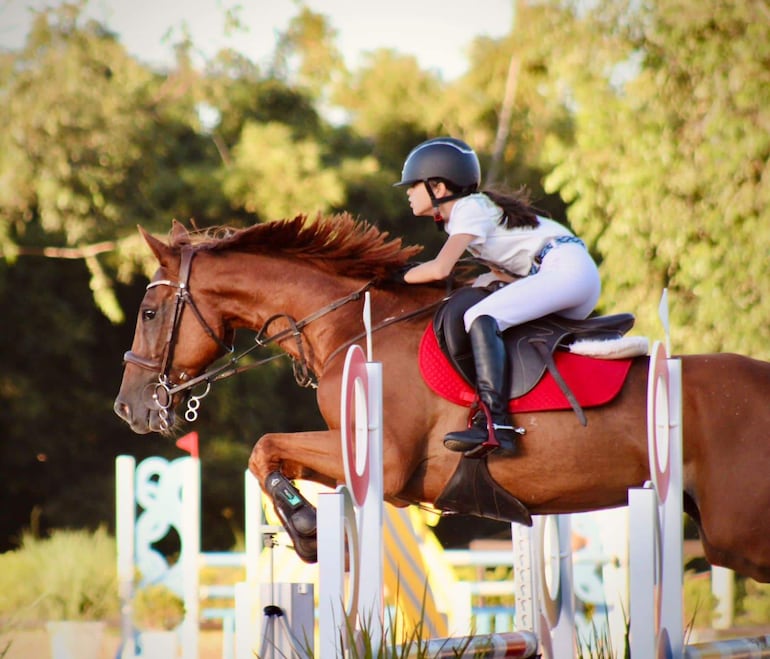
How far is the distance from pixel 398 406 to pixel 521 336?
0.58m

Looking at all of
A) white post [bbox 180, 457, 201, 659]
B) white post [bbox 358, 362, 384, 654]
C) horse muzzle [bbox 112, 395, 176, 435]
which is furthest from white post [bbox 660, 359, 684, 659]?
white post [bbox 180, 457, 201, 659]

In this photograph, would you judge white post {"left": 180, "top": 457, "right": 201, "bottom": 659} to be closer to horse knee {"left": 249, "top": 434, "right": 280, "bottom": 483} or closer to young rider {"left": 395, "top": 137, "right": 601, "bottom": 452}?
horse knee {"left": 249, "top": 434, "right": 280, "bottom": 483}

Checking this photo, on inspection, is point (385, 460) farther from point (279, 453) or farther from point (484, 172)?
point (484, 172)

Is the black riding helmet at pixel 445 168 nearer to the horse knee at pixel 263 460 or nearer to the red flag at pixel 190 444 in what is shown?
the horse knee at pixel 263 460

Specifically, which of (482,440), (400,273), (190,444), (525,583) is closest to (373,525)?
(482,440)

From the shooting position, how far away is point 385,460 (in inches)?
184

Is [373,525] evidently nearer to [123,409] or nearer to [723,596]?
[123,409]

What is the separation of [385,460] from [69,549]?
7.56 metres

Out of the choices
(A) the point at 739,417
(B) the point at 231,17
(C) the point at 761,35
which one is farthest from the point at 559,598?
(B) the point at 231,17

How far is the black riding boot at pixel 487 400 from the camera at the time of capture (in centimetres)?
458

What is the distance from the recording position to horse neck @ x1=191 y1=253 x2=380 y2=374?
5.18 meters

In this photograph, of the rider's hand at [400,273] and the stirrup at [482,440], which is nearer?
the stirrup at [482,440]

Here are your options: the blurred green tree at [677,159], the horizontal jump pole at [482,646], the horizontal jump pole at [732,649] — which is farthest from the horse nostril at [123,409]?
the blurred green tree at [677,159]

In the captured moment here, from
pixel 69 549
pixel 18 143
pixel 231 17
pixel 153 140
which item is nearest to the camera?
pixel 69 549
